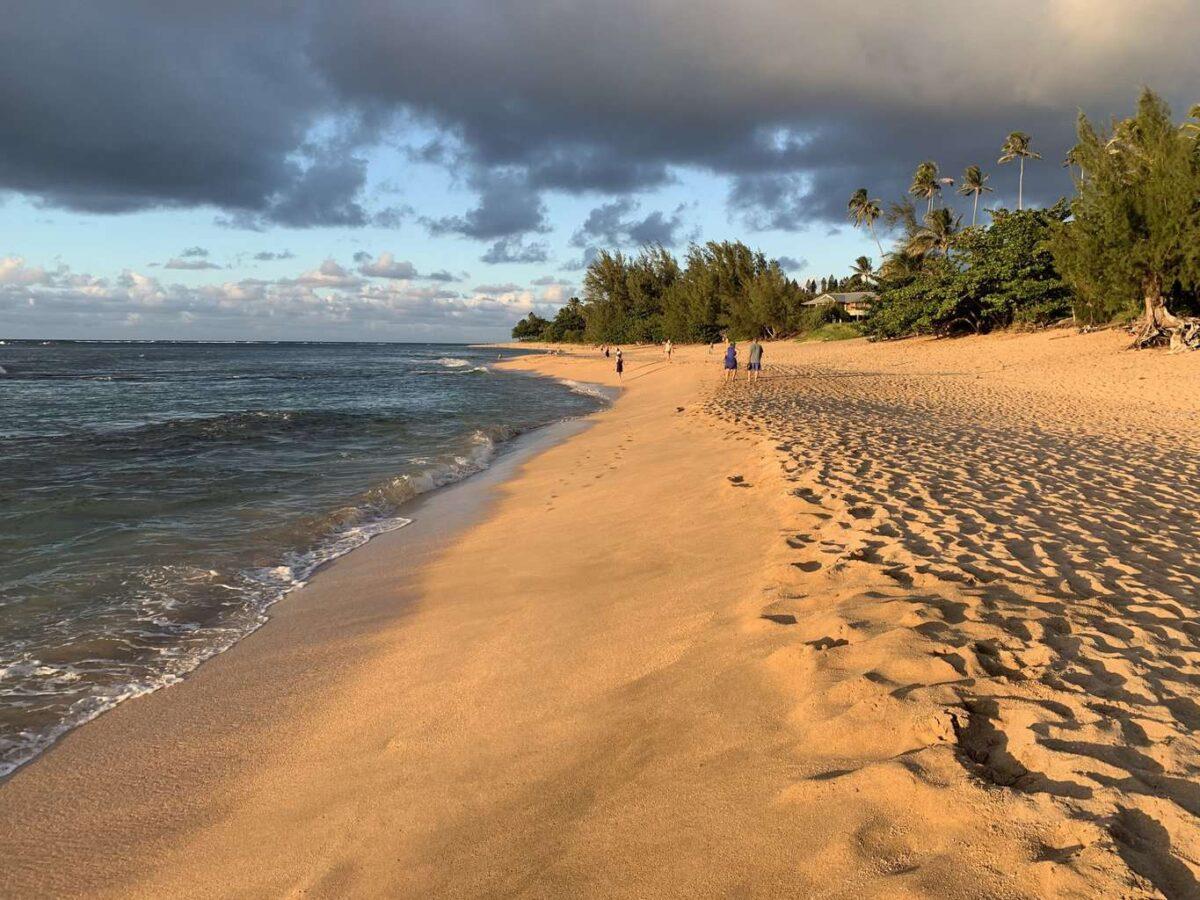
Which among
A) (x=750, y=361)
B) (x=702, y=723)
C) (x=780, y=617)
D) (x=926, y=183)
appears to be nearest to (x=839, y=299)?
(x=926, y=183)

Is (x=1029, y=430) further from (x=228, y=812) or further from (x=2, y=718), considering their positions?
(x=2, y=718)

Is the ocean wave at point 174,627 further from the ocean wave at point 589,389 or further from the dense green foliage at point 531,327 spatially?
the dense green foliage at point 531,327

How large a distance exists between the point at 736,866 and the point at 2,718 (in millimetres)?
4867

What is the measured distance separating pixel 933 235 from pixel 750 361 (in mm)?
36393

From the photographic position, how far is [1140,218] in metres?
25.2

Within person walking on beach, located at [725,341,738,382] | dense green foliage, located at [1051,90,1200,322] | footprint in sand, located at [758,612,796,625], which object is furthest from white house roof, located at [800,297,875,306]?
footprint in sand, located at [758,612,796,625]

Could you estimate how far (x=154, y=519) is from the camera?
9.34 m

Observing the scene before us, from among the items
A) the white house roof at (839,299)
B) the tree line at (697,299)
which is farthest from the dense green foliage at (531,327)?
the white house roof at (839,299)

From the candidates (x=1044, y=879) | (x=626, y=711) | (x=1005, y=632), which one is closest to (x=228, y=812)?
(x=626, y=711)

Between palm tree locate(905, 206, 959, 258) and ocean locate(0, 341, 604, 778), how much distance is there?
4055 cm

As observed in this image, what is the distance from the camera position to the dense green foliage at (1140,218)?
23875 mm

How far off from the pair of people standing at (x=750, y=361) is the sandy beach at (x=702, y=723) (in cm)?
1705

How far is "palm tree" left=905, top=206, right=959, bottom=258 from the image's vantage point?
170 feet

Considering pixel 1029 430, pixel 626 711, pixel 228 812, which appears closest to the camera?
pixel 228 812
